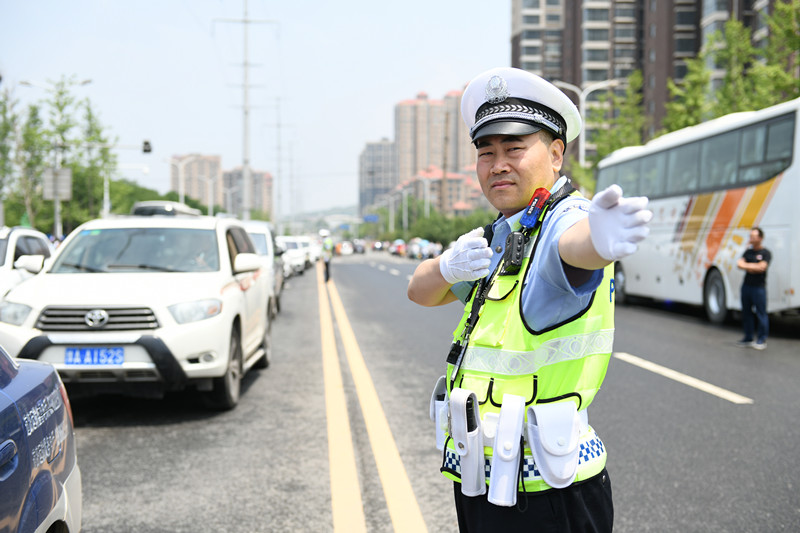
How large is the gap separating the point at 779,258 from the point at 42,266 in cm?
1044

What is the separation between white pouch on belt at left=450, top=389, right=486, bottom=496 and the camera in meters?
1.88

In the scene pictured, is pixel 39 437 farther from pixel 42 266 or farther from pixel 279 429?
pixel 42 266

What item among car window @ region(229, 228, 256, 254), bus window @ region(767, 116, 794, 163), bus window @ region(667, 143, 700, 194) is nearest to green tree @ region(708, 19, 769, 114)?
bus window @ region(667, 143, 700, 194)

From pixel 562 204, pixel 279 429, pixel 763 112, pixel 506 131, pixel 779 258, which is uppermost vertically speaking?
pixel 763 112

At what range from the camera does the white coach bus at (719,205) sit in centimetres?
1241

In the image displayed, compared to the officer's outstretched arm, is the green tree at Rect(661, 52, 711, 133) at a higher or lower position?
higher

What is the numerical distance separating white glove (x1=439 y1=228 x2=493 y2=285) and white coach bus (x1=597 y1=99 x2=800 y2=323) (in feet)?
37.9

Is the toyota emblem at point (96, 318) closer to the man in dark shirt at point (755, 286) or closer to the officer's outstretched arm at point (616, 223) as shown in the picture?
the officer's outstretched arm at point (616, 223)

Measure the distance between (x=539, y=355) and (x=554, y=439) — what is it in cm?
19

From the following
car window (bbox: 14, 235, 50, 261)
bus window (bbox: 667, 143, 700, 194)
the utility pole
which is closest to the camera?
car window (bbox: 14, 235, 50, 261)

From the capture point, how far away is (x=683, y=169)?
16.0 meters

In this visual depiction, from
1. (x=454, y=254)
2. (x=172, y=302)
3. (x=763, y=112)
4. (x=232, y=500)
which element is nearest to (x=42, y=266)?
(x=172, y=302)

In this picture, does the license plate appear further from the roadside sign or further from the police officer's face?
the roadside sign

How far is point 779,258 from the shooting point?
12430 millimetres
